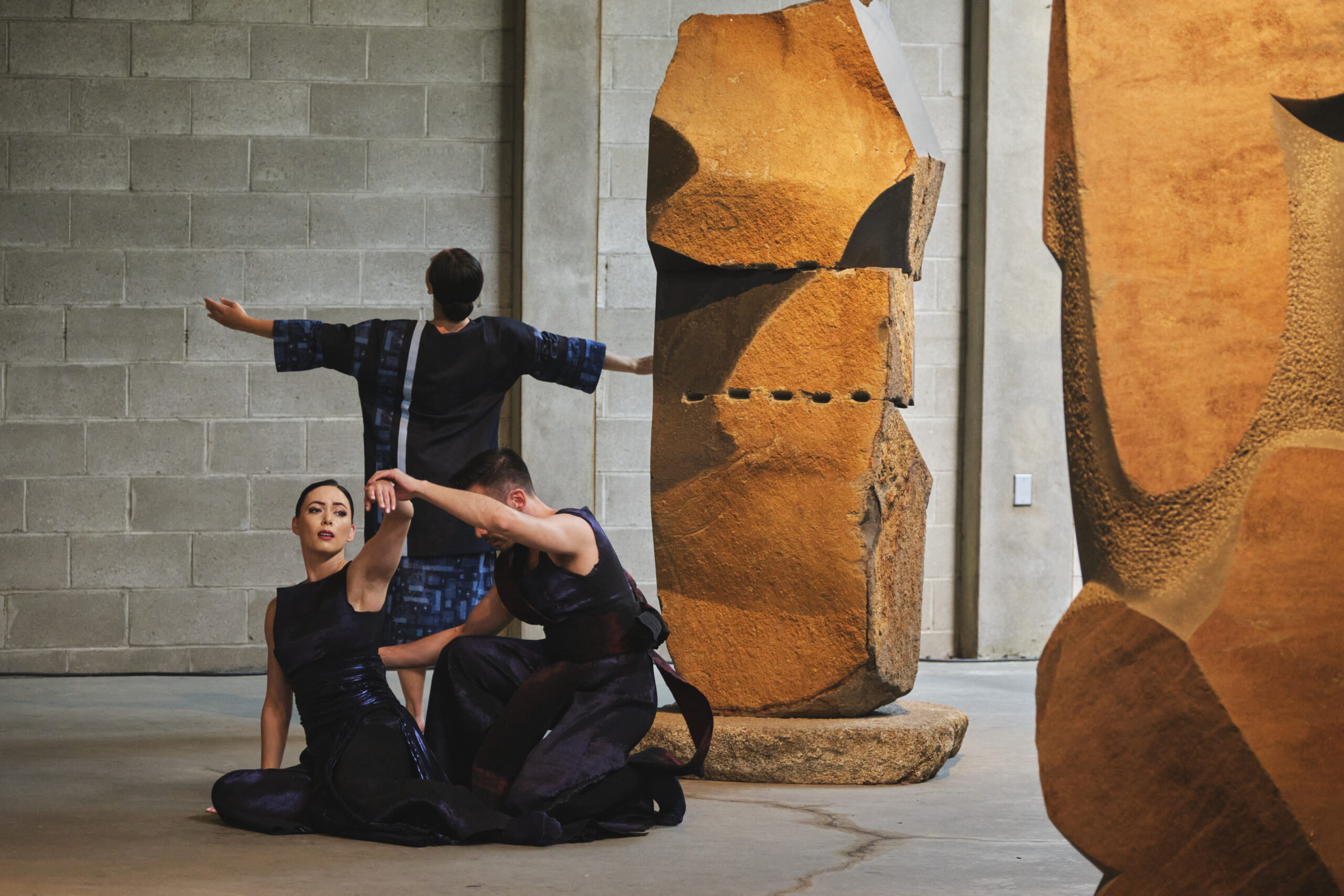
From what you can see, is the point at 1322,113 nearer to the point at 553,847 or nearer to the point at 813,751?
the point at 553,847

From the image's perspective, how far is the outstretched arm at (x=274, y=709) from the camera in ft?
10.5

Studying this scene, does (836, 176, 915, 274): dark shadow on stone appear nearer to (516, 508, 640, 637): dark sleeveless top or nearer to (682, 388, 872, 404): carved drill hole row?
(682, 388, 872, 404): carved drill hole row

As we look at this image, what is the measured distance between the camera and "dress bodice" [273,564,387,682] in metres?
3.15

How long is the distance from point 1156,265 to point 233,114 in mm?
5093

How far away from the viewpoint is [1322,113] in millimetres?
1658

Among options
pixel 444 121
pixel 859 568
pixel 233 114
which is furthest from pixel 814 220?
pixel 233 114

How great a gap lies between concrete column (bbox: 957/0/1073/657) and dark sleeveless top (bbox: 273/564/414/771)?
12.4ft

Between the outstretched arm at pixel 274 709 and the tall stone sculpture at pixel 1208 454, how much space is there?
203cm

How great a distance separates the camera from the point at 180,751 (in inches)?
165

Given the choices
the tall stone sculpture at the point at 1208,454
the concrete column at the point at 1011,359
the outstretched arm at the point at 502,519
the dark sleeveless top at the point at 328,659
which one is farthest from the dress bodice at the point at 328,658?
the concrete column at the point at 1011,359

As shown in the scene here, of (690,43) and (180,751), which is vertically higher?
(690,43)

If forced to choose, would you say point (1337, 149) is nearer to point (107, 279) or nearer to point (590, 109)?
Answer: point (590, 109)

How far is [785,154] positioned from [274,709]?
1977 millimetres

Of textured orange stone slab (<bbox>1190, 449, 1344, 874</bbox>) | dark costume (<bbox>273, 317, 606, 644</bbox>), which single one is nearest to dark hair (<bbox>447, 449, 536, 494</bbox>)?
dark costume (<bbox>273, 317, 606, 644</bbox>)
